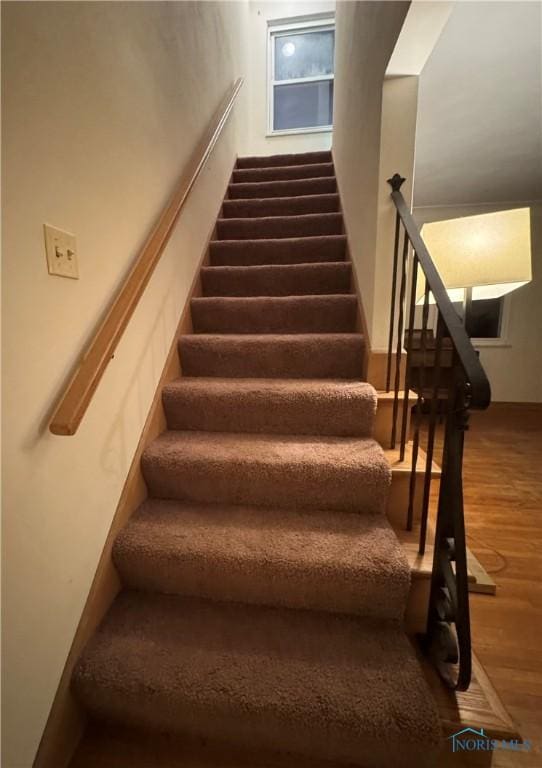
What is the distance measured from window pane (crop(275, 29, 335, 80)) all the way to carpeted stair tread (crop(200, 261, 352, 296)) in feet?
12.1

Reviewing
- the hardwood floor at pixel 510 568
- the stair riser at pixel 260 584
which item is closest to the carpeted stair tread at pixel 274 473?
the stair riser at pixel 260 584

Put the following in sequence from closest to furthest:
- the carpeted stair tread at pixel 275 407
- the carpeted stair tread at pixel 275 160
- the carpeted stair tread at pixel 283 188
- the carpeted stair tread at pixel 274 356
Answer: the carpeted stair tread at pixel 275 407
the carpeted stair tread at pixel 274 356
the carpeted stair tread at pixel 283 188
the carpeted stair tread at pixel 275 160

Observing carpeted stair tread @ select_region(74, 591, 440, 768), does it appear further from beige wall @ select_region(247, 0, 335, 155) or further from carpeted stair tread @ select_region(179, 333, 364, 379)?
beige wall @ select_region(247, 0, 335, 155)

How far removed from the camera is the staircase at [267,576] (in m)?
0.79

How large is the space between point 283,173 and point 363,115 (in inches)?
55.5

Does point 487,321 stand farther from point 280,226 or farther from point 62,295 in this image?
point 62,295

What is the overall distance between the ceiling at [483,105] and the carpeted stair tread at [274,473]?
224 cm

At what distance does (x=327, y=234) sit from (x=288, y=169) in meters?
1.05

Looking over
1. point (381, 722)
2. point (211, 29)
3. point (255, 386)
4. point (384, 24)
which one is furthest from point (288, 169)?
point (381, 722)

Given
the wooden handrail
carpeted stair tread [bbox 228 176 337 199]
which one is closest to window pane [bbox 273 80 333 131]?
carpeted stair tread [bbox 228 176 337 199]

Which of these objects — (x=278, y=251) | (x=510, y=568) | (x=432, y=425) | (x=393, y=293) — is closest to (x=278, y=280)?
(x=278, y=251)

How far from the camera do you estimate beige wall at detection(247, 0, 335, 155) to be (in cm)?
380

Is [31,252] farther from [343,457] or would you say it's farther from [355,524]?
[355,524]

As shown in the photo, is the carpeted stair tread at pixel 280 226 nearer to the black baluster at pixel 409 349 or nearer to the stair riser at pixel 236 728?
the black baluster at pixel 409 349
